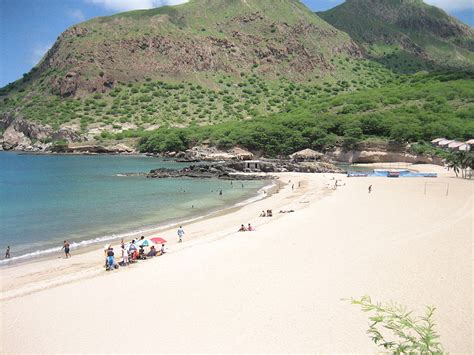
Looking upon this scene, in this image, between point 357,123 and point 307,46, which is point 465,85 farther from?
Answer: point 307,46

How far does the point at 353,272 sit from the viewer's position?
51.0ft

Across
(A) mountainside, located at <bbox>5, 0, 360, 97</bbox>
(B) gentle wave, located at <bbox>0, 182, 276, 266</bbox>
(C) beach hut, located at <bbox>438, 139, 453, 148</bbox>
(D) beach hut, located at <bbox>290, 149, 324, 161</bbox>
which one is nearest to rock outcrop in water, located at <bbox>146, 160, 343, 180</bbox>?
(D) beach hut, located at <bbox>290, 149, 324, 161</bbox>

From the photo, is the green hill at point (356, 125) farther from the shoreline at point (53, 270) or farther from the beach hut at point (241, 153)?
the shoreline at point (53, 270)

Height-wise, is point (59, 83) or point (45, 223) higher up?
point (59, 83)

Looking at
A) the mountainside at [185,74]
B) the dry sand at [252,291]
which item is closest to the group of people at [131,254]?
the dry sand at [252,291]

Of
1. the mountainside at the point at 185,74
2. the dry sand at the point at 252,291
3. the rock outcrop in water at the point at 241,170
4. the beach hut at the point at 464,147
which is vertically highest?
the mountainside at the point at 185,74

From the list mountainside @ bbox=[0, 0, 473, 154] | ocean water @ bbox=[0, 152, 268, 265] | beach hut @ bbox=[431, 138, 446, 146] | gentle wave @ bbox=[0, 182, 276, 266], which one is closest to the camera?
gentle wave @ bbox=[0, 182, 276, 266]

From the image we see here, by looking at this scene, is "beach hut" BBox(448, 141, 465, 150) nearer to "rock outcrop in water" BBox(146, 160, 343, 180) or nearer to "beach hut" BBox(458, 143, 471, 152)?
"beach hut" BBox(458, 143, 471, 152)

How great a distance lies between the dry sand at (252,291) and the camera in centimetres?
1063

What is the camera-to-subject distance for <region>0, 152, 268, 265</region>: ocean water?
25312 mm

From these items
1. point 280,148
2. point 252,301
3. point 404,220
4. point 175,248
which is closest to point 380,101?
point 280,148

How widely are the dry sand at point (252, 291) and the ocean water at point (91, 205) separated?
4636 millimetres

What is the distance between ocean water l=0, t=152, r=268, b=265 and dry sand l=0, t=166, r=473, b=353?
464 centimetres

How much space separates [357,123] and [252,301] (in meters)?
76.9
